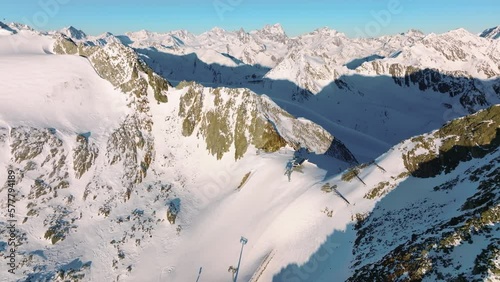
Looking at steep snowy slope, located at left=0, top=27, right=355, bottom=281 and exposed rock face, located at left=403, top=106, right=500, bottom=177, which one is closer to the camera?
exposed rock face, located at left=403, top=106, right=500, bottom=177

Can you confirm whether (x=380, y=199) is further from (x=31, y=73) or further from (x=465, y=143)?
(x=31, y=73)

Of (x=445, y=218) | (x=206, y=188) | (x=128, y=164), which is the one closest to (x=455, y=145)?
(x=445, y=218)

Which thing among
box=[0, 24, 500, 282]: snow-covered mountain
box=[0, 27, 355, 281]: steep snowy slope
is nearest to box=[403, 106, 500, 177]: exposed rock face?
box=[0, 24, 500, 282]: snow-covered mountain

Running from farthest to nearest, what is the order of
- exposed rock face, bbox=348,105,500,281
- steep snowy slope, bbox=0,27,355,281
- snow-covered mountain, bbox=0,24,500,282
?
steep snowy slope, bbox=0,27,355,281 → snow-covered mountain, bbox=0,24,500,282 → exposed rock face, bbox=348,105,500,281

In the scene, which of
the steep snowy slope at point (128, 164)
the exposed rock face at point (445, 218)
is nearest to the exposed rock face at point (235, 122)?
the steep snowy slope at point (128, 164)

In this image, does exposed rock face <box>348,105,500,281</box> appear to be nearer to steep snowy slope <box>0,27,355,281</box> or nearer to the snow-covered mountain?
the snow-covered mountain

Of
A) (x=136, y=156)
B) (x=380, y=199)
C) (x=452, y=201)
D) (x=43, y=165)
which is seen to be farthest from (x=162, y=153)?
(x=452, y=201)

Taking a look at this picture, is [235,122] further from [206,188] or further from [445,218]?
[445,218]

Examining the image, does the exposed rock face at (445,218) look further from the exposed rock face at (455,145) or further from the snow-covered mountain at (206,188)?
the snow-covered mountain at (206,188)
